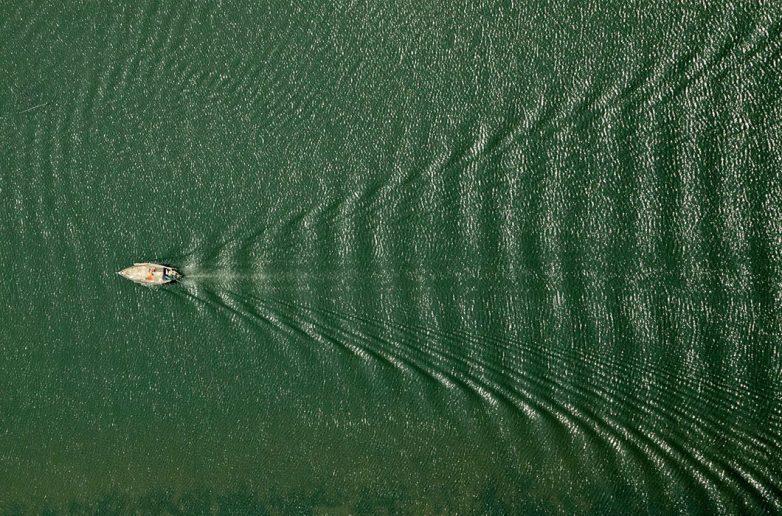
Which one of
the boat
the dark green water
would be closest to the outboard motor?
the boat

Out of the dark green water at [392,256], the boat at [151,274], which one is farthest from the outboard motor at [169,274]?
the dark green water at [392,256]

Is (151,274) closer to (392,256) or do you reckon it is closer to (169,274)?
(169,274)

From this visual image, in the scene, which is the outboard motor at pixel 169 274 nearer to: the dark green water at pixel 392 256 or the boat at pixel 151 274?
the boat at pixel 151 274

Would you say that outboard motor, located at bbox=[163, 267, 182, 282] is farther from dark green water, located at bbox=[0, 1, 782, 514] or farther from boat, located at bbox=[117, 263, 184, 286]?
dark green water, located at bbox=[0, 1, 782, 514]

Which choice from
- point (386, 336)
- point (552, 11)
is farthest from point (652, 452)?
point (552, 11)

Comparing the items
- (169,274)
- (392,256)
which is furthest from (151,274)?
(392,256)

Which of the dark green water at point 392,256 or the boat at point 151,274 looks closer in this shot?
the dark green water at point 392,256
